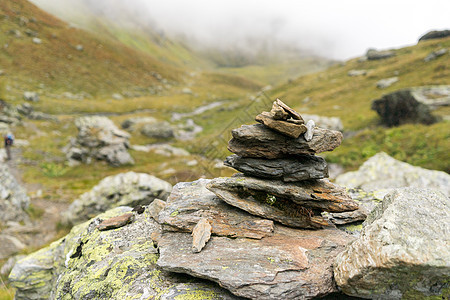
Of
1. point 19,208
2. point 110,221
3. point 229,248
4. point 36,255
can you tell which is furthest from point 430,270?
point 19,208

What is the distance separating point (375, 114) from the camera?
145 feet

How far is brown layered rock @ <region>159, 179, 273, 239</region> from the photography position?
7.72 m

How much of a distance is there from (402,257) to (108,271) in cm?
854

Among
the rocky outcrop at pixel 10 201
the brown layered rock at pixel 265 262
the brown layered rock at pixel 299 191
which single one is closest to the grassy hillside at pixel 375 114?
the brown layered rock at pixel 299 191

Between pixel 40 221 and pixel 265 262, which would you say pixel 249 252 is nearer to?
pixel 265 262

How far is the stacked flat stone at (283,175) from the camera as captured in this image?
24.7 feet

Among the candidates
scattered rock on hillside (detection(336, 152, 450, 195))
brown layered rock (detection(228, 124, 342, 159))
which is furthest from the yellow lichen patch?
scattered rock on hillside (detection(336, 152, 450, 195))

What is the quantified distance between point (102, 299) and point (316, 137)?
848cm

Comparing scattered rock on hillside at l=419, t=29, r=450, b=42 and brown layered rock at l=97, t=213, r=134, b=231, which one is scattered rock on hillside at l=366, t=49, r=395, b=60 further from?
brown layered rock at l=97, t=213, r=134, b=231

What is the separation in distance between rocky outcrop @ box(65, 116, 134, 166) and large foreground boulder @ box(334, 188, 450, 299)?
135ft

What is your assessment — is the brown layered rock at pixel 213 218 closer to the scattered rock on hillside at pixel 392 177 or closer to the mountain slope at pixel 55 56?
the scattered rock on hillside at pixel 392 177

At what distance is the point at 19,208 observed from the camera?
73.0ft

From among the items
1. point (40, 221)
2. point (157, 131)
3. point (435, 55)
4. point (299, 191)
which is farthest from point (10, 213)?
point (435, 55)

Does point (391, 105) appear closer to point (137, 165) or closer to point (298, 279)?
point (298, 279)
